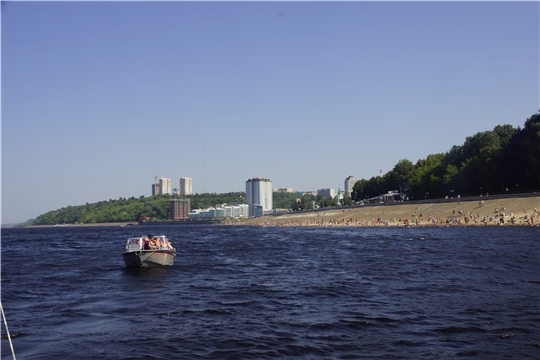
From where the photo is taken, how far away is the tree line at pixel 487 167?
357ft

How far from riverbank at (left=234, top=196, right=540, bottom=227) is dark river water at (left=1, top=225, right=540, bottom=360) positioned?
1950 inches

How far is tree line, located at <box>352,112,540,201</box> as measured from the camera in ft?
357

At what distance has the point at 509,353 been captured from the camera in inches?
659

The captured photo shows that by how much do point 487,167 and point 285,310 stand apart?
349 feet

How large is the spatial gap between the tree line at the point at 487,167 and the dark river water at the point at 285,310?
7281 cm

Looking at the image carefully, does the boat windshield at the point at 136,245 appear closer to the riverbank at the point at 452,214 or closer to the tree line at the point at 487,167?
the riverbank at the point at 452,214

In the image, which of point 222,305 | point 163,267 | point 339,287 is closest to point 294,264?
point 163,267

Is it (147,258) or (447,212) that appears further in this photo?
(447,212)

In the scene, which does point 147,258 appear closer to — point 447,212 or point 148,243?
point 148,243

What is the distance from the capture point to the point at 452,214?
349 feet

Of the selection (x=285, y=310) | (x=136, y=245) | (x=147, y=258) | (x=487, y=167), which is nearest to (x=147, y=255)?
(x=147, y=258)

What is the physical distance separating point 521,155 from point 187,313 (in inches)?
3933

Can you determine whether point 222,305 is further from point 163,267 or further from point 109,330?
point 163,267

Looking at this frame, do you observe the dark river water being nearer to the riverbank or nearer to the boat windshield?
the boat windshield
